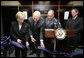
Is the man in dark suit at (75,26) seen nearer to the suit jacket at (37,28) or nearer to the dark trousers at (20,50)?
the suit jacket at (37,28)

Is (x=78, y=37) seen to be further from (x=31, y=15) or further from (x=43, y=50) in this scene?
(x=31, y=15)

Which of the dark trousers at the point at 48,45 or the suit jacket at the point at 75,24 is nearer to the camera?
the suit jacket at the point at 75,24

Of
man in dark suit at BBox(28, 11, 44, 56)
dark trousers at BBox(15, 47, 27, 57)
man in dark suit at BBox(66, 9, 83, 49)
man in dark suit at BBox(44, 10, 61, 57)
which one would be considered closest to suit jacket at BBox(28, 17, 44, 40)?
man in dark suit at BBox(28, 11, 44, 56)

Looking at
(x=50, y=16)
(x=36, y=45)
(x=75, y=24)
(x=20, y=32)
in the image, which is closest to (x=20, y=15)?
(x=20, y=32)

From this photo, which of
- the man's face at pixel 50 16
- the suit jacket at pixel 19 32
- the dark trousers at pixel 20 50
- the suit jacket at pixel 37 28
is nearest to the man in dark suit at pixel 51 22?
the man's face at pixel 50 16

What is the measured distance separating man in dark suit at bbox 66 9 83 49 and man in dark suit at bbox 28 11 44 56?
624 mm

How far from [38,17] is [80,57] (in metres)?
1.38

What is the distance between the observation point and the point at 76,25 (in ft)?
10.4

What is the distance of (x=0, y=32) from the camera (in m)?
3.25

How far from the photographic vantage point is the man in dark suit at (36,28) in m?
3.21

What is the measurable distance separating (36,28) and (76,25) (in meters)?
0.93

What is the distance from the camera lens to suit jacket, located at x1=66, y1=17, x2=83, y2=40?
3158 millimetres

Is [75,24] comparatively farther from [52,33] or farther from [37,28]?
[37,28]

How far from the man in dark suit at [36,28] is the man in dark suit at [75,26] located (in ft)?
2.05
